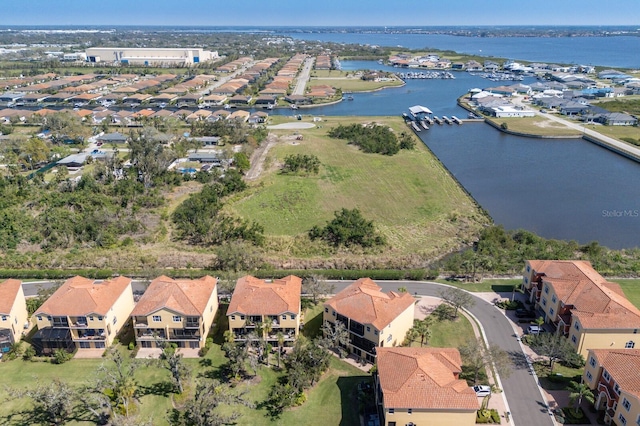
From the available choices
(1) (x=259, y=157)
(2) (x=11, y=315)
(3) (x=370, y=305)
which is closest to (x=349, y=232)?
(3) (x=370, y=305)

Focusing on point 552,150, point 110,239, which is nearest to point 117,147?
point 110,239

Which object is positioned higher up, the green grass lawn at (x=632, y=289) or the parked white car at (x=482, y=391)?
the green grass lawn at (x=632, y=289)

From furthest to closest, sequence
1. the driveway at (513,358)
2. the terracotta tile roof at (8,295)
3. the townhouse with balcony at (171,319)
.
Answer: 1. the terracotta tile roof at (8,295)
2. the townhouse with balcony at (171,319)
3. the driveway at (513,358)

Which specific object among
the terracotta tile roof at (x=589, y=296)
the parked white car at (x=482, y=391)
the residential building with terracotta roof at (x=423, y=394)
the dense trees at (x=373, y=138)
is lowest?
the parked white car at (x=482, y=391)

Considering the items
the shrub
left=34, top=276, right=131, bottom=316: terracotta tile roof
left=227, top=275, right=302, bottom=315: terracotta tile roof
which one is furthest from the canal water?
the shrub

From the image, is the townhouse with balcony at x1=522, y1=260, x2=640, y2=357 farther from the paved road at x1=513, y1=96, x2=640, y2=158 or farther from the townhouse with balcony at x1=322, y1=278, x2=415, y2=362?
the paved road at x1=513, y1=96, x2=640, y2=158

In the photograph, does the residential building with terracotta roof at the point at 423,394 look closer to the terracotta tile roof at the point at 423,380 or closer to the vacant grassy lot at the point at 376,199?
the terracotta tile roof at the point at 423,380

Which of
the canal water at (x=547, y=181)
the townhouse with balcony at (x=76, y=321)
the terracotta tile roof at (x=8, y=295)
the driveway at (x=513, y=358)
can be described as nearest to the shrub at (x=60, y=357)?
the townhouse with balcony at (x=76, y=321)

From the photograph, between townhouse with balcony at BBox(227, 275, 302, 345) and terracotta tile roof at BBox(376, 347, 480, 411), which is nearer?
terracotta tile roof at BBox(376, 347, 480, 411)
